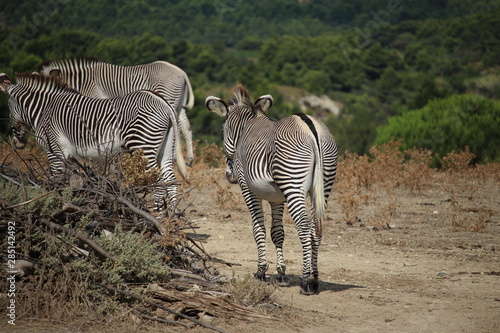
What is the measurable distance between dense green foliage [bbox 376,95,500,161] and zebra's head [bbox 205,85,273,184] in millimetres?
8262

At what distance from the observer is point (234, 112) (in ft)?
23.1

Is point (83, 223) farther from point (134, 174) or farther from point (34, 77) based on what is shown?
point (34, 77)

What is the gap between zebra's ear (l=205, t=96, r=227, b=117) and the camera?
7.01 metres

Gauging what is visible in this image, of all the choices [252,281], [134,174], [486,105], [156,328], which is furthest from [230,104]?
[486,105]

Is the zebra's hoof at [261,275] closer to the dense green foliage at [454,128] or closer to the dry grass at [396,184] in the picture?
the dry grass at [396,184]

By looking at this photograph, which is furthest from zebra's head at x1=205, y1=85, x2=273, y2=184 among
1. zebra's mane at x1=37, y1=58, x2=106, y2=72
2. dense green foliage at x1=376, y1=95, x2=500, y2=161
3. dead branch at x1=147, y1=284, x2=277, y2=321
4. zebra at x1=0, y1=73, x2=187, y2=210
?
dense green foliage at x1=376, y1=95, x2=500, y2=161

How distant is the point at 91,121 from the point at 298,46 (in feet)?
221

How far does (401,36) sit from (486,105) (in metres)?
65.2

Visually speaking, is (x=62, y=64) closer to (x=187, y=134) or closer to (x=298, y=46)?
(x=187, y=134)

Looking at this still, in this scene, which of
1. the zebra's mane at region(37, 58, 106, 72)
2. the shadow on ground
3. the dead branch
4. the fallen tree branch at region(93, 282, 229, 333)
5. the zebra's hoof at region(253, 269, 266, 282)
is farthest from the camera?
the zebra's mane at region(37, 58, 106, 72)

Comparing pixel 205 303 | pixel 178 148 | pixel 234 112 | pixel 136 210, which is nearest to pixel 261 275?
pixel 205 303

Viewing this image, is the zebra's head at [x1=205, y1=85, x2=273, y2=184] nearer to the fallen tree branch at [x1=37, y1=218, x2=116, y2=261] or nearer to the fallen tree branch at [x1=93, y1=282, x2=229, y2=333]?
the fallen tree branch at [x1=37, y1=218, x2=116, y2=261]

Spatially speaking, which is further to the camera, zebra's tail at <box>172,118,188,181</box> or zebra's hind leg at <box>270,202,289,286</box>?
zebra's tail at <box>172,118,188,181</box>

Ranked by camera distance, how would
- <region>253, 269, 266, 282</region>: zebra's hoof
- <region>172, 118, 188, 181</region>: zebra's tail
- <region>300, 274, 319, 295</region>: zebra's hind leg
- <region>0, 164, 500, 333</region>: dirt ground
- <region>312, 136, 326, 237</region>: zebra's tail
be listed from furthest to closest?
<region>172, 118, 188, 181</region>: zebra's tail
<region>253, 269, 266, 282</region>: zebra's hoof
<region>300, 274, 319, 295</region>: zebra's hind leg
<region>312, 136, 326, 237</region>: zebra's tail
<region>0, 164, 500, 333</region>: dirt ground
